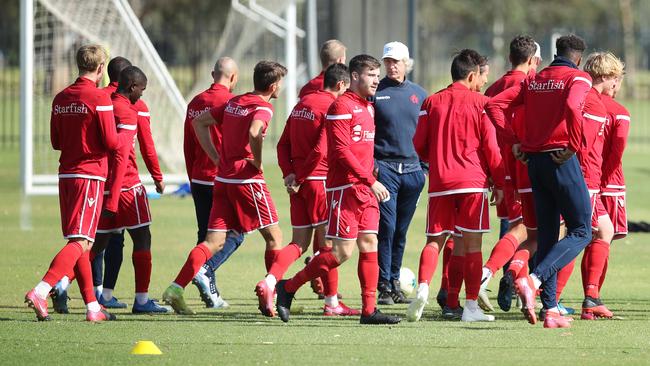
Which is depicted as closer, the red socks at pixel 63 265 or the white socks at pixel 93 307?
the red socks at pixel 63 265

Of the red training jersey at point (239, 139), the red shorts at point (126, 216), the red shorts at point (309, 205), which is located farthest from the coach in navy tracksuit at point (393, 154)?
the red shorts at point (126, 216)

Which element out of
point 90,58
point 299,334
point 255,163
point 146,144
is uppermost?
point 90,58

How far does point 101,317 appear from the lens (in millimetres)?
10359

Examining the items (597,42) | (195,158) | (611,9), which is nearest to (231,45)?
(195,158)

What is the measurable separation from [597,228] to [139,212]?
374 cm

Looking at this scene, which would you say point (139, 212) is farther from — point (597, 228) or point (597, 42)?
point (597, 42)

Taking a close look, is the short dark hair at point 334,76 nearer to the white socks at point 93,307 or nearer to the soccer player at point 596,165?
the soccer player at point 596,165

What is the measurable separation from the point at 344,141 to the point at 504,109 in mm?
1283

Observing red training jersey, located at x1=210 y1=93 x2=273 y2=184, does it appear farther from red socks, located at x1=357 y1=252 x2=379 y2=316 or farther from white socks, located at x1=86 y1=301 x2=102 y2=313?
white socks, located at x1=86 y1=301 x2=102 y2=313

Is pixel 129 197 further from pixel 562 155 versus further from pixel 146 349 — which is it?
pixel 562 155

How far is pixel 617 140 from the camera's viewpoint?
10.6 metres

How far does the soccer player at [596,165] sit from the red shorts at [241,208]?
253cm

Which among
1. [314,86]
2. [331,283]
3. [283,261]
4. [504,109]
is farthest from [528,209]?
[314,86]

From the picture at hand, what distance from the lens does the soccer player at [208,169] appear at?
11.3 meters
